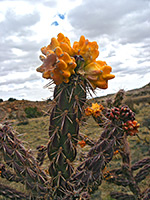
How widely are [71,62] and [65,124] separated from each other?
20.4 inches

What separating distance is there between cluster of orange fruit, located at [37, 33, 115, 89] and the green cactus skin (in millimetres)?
89

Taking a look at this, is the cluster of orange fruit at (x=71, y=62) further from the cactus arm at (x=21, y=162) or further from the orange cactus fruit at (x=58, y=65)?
the cactus arm at (x=21, y=162)

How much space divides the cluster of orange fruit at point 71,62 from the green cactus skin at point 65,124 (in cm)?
9

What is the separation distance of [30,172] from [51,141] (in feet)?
1.46

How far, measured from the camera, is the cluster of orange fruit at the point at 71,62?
1.41 m

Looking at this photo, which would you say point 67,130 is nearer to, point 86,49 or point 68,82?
point 68,82

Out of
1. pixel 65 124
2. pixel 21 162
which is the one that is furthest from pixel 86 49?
pixel 21 162

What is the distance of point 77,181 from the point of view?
1.81m

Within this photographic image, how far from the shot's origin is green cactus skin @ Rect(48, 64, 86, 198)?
1535 mm

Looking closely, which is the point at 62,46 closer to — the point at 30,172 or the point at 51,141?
the point at 51,141

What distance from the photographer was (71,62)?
1392 mm

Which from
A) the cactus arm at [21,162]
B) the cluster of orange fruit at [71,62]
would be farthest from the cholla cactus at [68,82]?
the cactus arm at [21,162]

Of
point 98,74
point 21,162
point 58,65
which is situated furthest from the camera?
point 21,162

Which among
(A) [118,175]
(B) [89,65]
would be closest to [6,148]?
(B) [89,65]
